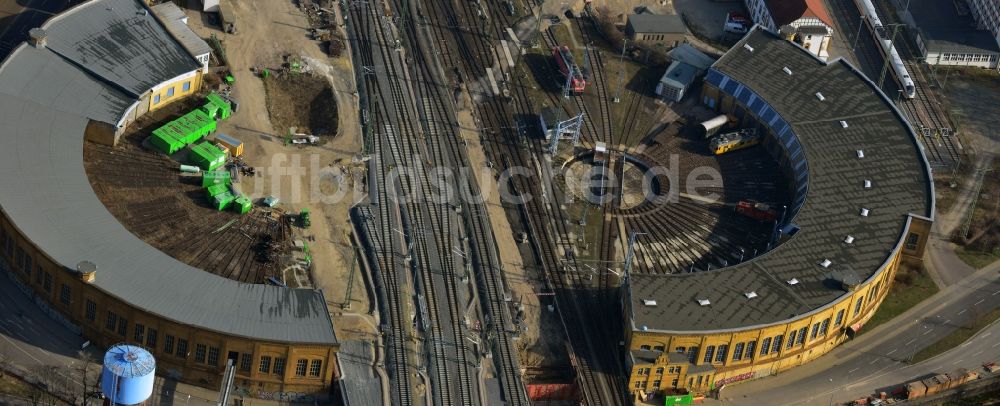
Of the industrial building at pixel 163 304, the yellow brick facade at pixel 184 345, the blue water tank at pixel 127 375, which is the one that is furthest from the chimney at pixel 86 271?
the blue water tank at pixel 127 375

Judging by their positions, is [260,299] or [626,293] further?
[626,293]

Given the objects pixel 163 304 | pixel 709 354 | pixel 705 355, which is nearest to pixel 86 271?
pixel 163 304

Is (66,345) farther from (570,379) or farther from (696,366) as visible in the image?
(696,366)

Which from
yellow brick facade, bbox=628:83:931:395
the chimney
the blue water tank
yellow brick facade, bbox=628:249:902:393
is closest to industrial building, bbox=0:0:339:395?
the chimney

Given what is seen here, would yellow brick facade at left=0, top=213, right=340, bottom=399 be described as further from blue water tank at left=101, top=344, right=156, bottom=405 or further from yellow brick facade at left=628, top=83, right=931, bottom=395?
yellow brick facade at left=628, top=83, right=931, bottom=395

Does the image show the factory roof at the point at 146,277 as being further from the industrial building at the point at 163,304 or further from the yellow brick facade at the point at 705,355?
the yellow brick facade at the point at 705,355

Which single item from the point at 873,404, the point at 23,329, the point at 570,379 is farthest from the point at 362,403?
the point at 873,404

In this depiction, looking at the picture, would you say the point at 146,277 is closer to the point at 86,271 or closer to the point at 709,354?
the point at 86,271
